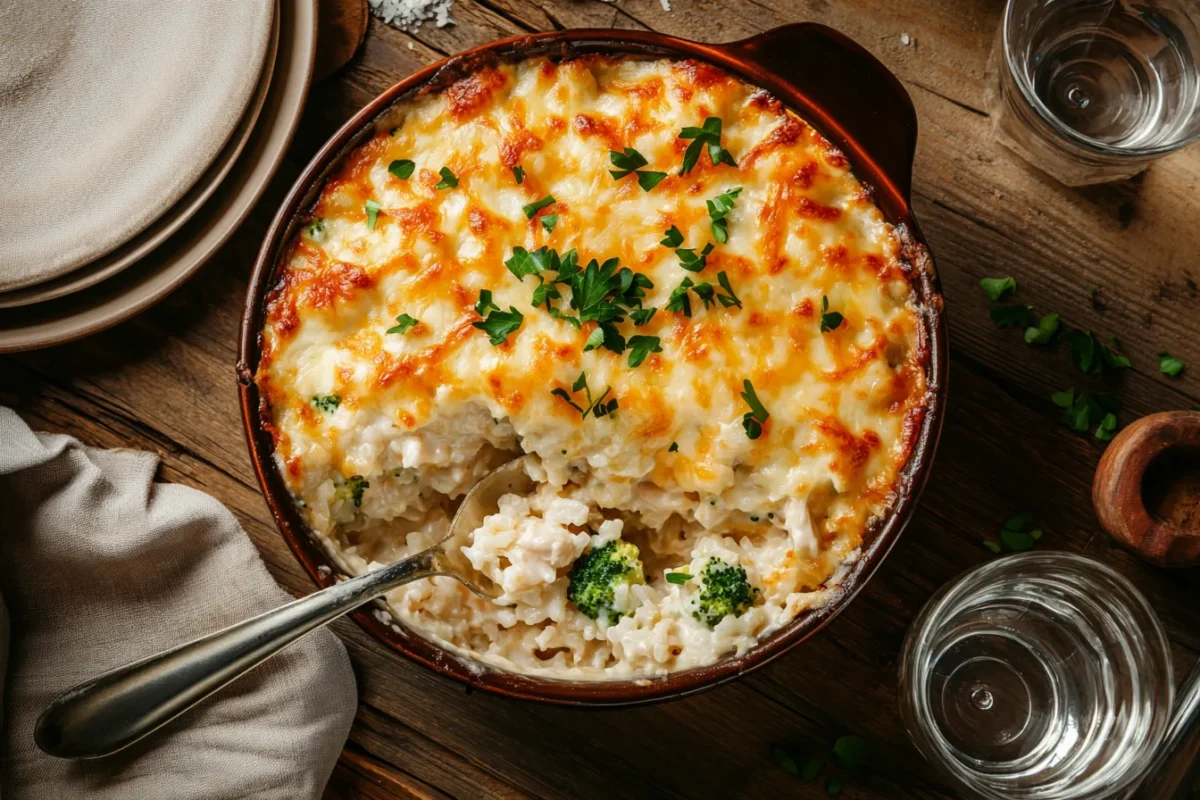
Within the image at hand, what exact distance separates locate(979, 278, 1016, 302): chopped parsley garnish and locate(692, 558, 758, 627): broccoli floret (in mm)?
1131

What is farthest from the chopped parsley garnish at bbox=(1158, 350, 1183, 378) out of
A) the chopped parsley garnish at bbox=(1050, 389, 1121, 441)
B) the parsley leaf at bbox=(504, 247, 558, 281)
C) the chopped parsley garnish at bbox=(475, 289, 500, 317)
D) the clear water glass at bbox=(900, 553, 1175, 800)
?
the chopped parsley garnish at bbox=(475, 289, 500, 317)

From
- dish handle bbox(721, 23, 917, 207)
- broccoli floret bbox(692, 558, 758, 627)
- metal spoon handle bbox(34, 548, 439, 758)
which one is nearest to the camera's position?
metal spoon handle bbox(34, 548, 439, 758)

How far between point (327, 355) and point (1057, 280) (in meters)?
2.00

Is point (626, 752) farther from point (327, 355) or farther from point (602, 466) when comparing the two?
point (327, 355)

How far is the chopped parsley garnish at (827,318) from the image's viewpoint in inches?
90.9

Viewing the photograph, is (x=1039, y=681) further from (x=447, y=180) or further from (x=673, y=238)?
(x=447, y=180)

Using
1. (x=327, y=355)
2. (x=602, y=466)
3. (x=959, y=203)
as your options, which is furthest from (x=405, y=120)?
(x=959, y=203)

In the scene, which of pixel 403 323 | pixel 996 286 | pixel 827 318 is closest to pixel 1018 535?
pixel 996 286

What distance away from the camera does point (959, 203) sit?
291 centimetres

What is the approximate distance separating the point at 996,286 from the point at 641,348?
115cm

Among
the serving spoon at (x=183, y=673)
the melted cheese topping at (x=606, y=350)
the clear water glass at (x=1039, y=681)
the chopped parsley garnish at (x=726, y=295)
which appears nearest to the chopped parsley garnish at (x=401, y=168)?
the melted cheese topping at (x=606, y=350)

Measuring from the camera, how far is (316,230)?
7.95 ft

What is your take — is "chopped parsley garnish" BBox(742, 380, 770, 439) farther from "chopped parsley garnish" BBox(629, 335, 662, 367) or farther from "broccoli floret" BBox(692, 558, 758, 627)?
"broccoli floret" BBox(692, 558, 758, 627)

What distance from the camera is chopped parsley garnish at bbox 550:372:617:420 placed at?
7.57ft
